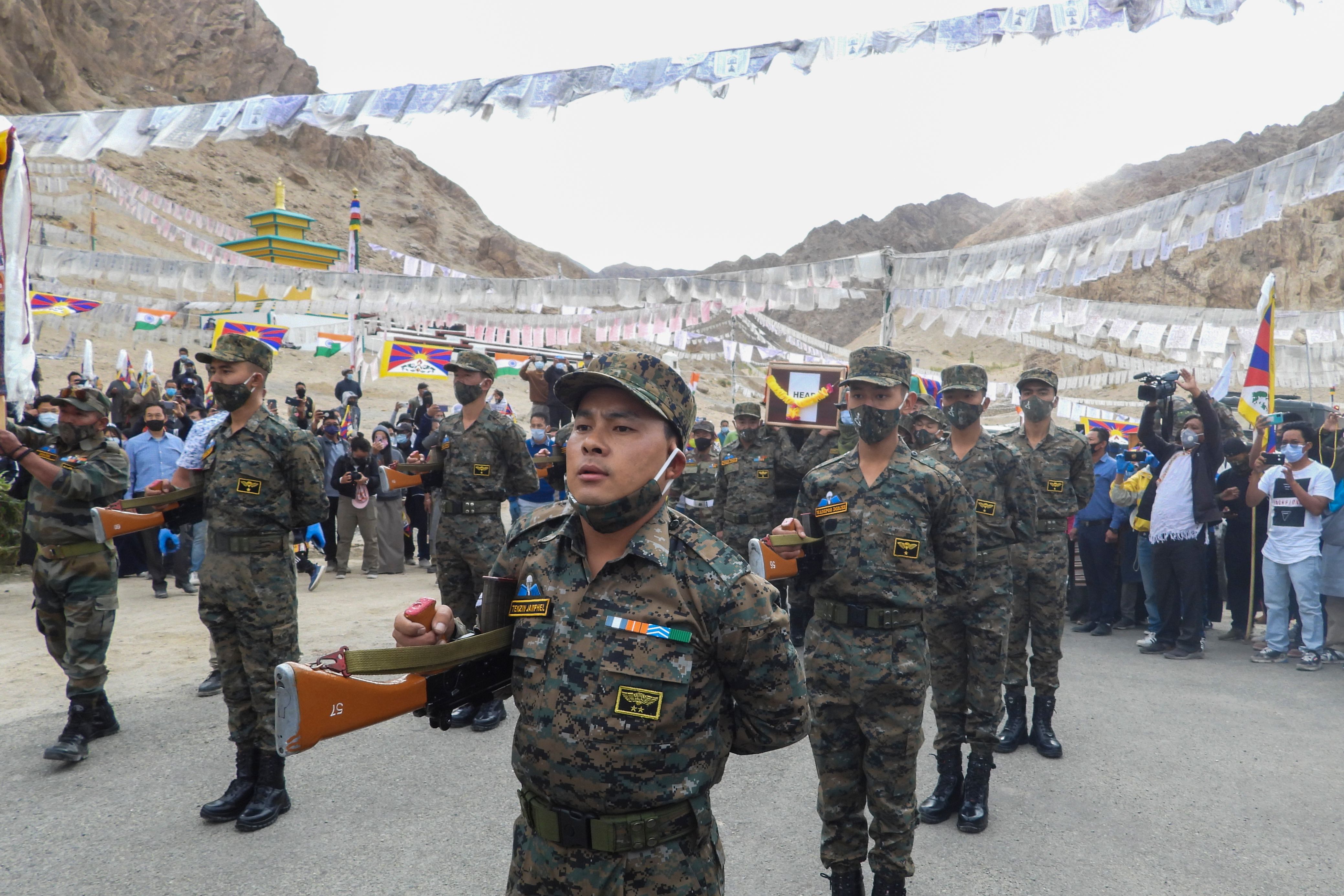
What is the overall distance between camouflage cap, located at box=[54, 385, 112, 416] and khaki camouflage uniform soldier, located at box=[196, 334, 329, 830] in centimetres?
156

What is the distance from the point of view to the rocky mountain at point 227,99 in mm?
60094

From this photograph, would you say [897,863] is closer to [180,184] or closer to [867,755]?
[867,755]

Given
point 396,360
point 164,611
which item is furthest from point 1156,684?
point 396,360

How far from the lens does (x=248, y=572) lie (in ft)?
13.3

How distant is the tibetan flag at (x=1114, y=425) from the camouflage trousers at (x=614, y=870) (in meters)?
20.0

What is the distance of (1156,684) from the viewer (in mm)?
6758

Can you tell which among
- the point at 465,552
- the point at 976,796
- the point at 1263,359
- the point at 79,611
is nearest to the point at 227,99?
the point at 79,611

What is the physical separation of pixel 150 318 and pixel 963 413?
25.4m

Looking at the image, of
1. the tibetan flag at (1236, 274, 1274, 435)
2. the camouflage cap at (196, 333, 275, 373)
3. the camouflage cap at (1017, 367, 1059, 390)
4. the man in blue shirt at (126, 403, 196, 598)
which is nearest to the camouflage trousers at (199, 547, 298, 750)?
the camouflage cap at (196, 333, 275, 373)

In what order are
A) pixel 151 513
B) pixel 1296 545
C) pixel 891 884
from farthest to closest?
pixel 1296 545 → pixel 151 513 → pixel 891 884

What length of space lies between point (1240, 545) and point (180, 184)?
74306mm

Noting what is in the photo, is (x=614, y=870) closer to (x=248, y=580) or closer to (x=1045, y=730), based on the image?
(x=248, y=580)

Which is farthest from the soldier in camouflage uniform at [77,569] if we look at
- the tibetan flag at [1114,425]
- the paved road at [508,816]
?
the tibetan flag at [1114,425]

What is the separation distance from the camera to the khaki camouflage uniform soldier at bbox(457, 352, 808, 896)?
1.76 meters
